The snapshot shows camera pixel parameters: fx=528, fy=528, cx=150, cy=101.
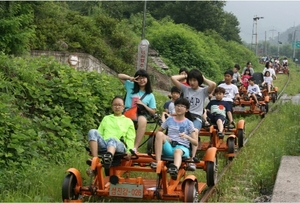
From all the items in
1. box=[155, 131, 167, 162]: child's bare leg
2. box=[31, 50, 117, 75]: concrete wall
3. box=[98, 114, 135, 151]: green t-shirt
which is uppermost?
box=[31, 50, 117, 75]: concrete wall

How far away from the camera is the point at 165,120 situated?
7555mm

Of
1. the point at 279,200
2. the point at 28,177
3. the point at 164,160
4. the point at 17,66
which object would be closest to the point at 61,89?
the point at 17,66

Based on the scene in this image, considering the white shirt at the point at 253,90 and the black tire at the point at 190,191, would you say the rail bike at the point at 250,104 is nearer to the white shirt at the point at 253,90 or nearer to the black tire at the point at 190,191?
the white shirt at the point at 253,90

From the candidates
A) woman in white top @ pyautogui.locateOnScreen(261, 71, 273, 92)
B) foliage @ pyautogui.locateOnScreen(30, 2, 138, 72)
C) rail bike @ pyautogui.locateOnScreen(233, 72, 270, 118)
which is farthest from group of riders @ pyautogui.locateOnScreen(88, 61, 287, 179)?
woman in white top @ pyautogui.locateOnScreen(261, 71, 273, 92)

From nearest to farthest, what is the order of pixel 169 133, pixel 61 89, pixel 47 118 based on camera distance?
pixel 169 133 < pixel 47 118 < pixel 61 89

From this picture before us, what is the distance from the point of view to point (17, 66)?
29.7 feet

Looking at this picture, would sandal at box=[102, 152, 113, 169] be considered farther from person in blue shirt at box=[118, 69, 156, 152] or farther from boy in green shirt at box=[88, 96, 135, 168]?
person in blue shirt at box=[118, 69, 156, 152]

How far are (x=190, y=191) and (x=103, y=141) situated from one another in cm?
128

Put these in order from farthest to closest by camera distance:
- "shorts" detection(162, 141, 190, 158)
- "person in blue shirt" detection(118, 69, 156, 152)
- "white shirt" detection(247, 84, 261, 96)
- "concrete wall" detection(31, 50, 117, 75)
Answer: "white shirt" detection(247, 84, 261, 96) → "concrete wall" detection(31, 50, 117, 75) → "person in blue shirt" detection(118, 69, 156, 152) → "shorts" detection(162, 141, 190, 158)

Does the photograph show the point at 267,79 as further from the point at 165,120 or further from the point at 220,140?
the point at 165,120

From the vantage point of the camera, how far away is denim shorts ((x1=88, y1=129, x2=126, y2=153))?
21.5 feet

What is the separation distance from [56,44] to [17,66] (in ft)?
28.4

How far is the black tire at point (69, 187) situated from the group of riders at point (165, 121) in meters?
0.42

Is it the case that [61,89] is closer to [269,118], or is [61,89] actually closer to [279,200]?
[279,200]
